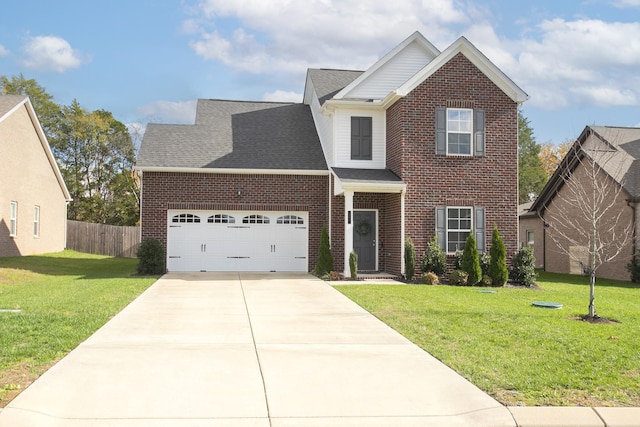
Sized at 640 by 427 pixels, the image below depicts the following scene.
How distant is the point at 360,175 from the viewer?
804 inches

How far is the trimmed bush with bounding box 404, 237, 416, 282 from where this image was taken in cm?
1923

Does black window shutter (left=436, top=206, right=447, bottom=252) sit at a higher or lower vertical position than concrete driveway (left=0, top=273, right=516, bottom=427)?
higher

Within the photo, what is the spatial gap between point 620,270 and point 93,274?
18.8 meters

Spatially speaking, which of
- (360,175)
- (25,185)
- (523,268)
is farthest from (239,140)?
(25,185)

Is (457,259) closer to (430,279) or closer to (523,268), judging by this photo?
(430,279)

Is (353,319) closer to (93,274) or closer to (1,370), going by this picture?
(1,370)

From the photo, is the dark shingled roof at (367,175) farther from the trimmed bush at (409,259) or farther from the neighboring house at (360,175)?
the trimmed bush at (409,259)

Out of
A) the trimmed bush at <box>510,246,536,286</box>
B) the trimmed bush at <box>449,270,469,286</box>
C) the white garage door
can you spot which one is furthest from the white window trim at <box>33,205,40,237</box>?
the trimmed bush at <box>510,246,536,286</box>

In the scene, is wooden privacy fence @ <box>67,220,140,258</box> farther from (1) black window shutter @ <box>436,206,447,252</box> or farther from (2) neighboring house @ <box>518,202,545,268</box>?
(2) neighboring house @ <box>518,202,545,268</box>

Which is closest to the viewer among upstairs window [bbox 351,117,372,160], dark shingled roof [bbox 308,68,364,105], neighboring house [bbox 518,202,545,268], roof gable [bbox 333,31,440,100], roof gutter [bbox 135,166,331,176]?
roof gutter [bbox 135,166,331,176]

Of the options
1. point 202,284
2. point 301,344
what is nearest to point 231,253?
point 202,284

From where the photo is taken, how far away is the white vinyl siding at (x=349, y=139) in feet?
70.2

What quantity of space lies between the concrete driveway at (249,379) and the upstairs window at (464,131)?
32.7 ft

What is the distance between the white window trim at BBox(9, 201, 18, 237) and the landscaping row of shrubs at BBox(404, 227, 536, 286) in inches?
679
